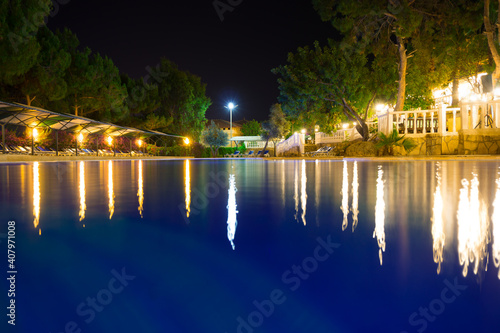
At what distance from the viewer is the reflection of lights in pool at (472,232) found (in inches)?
52.6

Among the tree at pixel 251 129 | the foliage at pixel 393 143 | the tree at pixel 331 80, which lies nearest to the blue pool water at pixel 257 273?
the foliage at pixel 393 143

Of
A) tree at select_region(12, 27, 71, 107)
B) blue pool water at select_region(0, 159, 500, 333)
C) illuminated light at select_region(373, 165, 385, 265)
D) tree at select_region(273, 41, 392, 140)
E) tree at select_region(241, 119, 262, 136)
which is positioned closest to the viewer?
blue pool water at select_region(0, 159, 500, 333)

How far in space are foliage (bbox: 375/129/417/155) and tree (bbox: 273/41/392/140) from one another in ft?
12.9

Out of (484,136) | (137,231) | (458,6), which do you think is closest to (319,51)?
(458,6)

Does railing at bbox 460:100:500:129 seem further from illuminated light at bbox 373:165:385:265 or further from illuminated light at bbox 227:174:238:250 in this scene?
illuminated light at bbox 227:174:238:250

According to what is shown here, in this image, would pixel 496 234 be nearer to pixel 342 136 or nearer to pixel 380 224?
pixel 380 224

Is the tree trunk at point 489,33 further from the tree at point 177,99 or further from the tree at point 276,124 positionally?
the tree at point 177,99

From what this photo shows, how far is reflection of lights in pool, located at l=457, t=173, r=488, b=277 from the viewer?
4.38 feet

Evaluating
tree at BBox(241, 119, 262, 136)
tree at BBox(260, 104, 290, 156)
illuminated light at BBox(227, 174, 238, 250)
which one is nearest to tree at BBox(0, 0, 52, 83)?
illuminated light at BBox(227, 174, 238, 250)

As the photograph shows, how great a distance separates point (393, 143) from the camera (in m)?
14.5

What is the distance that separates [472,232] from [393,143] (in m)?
13.7

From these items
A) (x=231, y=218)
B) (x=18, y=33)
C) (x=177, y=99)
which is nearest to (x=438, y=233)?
(x=231, y=218)

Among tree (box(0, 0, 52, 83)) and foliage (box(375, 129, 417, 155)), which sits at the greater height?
tree (box(0, 0, 52, 83))

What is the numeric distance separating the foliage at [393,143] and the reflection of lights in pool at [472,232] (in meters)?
12.3
